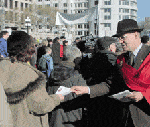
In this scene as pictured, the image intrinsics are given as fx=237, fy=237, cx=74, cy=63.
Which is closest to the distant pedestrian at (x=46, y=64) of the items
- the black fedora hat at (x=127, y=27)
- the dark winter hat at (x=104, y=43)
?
the dark winter hat at (x=104, y=43)

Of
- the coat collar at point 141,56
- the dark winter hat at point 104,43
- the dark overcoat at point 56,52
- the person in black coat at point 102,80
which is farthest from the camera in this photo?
the dark overcoat at point 56,52

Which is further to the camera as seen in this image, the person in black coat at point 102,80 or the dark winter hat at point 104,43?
the dark winter hat at point 104,43

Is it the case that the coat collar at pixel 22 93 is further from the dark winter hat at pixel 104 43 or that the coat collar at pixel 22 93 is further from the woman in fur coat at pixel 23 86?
the dark winter hat at pixel 104 43

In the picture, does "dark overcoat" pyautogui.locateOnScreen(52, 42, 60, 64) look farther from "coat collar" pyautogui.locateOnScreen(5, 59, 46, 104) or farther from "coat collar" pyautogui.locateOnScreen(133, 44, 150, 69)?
"coat collar" pyautogui.locateOnScreen(5, 59, 46, 104)

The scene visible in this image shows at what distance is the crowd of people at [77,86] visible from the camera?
262 cm

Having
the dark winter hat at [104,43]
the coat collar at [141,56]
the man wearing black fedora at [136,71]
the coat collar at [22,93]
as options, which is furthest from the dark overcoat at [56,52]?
the coat collar at [22,93]

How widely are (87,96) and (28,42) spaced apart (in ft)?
5.08

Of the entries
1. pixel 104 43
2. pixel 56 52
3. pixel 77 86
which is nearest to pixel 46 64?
pixel 56 52

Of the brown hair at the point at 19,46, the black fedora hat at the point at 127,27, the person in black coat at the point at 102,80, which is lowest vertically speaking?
the person in black coat at the point at 102,80

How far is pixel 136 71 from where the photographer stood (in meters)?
2.94

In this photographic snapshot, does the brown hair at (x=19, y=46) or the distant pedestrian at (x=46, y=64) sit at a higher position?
the brown hair at (x=19, y=46)

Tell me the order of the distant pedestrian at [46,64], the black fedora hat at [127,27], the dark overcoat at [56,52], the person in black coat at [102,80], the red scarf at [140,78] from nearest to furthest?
1. the red scarf at [140,78]
2. the black fedora hat at [127,27]
3. the person in black coat at [102,80]
4. the distant pedestrian at [46,64]
5. the dark overcoat at [56,52]

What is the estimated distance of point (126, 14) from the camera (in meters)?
91.7

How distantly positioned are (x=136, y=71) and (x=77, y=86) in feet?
2.96
